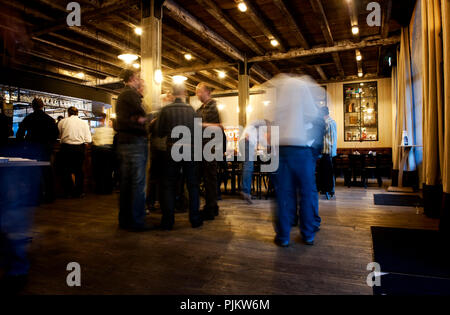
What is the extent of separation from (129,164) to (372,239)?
108 inches

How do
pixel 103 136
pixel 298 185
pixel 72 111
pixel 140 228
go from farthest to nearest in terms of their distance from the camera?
pixel 103 136 < pixel 72 111 < pixel 140 228 < pixel 298 185

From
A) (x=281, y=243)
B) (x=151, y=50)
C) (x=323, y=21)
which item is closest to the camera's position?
(x=281, y=243)

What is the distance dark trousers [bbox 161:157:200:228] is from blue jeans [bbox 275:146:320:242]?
3.45 feet

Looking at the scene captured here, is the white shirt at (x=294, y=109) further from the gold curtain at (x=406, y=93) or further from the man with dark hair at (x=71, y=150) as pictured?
the gold curtain at (x=406, y=93)

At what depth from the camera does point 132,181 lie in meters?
3.32

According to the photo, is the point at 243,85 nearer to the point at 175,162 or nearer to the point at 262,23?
the point at 262,23

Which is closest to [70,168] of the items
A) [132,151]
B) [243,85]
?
[132,151]

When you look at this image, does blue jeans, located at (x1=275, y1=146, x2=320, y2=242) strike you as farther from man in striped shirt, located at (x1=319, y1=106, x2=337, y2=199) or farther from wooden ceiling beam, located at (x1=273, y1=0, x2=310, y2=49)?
wooden ceiling beam, located at (x1=273, y1=0, x2=310, y2=49)

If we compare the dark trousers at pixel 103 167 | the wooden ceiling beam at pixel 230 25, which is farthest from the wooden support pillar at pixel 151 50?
the dark trousers at pixel 103 167

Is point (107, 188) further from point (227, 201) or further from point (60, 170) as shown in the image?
point (227, 201)

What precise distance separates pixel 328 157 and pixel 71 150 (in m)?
5.12

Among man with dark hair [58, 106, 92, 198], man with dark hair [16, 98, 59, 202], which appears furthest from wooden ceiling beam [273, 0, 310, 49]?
man with dark hair [16, 98, 59, 202]

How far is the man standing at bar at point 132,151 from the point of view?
3266 millimetres
